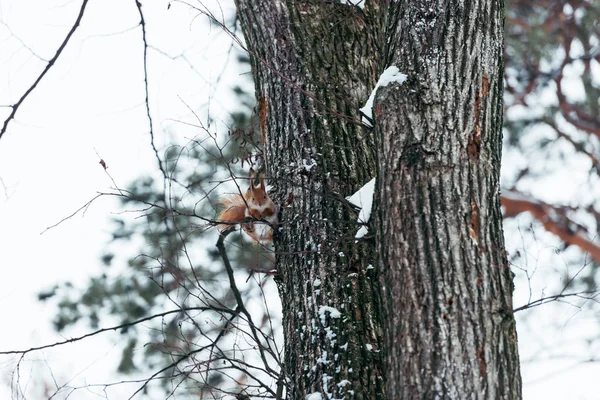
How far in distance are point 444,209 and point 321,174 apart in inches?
25.3

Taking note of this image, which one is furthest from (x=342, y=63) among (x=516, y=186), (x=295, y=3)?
(x=516, y=186)

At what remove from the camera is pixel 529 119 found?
5.79 metres

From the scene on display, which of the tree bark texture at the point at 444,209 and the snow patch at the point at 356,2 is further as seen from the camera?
the snow patch at the point at 356,2

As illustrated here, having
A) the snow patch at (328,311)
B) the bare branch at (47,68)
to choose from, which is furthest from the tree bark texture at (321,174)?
the bare branch at (47,68)

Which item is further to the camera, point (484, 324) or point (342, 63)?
point (342, 63)

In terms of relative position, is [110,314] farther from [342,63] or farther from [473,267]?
[473,267]

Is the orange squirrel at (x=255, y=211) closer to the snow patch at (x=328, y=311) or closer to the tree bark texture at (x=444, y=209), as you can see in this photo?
the snow patch at (x=328, y=311)

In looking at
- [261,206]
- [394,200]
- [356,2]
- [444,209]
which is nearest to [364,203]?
[394,200]

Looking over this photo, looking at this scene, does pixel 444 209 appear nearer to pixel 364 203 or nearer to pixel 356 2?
pixel 364 203

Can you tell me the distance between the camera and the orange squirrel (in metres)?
2.53

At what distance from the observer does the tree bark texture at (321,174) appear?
2227 mm

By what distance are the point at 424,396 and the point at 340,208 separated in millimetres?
823

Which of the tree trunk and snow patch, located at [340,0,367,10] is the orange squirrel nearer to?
the tree trunk

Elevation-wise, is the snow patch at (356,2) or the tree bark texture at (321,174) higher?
the snow patch at (356,2)
